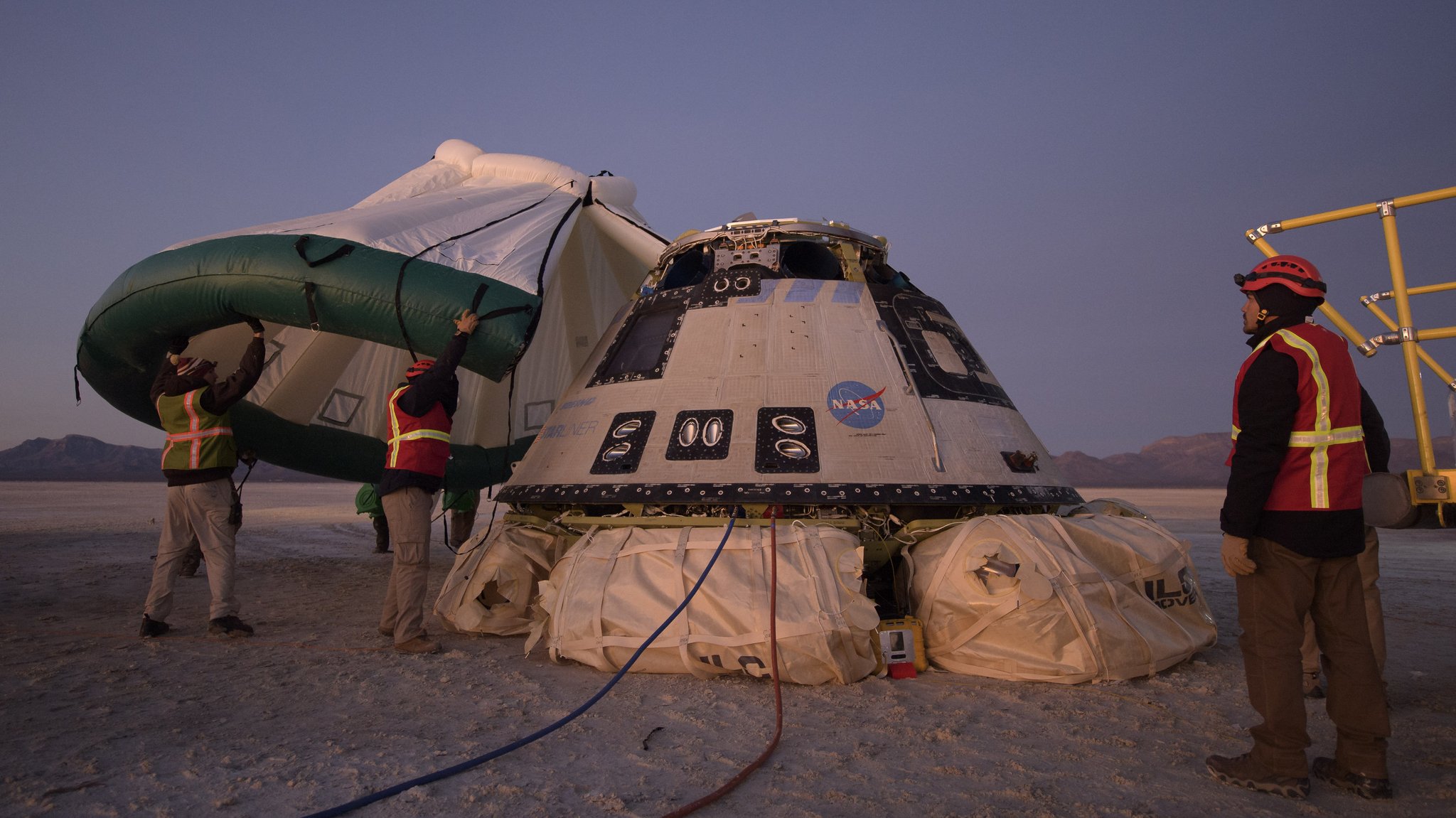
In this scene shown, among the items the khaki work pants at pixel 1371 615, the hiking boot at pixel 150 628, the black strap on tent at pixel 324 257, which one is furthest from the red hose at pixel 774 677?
the hiking boot at pixel 150 628

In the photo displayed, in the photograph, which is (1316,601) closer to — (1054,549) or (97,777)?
(1054,549)

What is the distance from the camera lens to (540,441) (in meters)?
5.84

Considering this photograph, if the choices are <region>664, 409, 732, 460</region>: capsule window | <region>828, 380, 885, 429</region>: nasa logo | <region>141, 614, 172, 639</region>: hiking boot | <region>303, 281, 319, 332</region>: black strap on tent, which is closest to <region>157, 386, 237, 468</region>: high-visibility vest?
<region>303, 281, 319, 332</region>: black strap on tent

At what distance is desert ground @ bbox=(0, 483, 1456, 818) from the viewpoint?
254cm

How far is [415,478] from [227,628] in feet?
5.56

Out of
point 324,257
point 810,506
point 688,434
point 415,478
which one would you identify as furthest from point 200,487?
point 810,506

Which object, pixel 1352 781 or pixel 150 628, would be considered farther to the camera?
pixel 150 628

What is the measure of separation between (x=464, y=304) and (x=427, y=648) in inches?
84.3

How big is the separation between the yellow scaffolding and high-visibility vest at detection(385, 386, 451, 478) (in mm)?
4627

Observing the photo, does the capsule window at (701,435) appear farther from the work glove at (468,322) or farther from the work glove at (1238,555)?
the work glove at (1238,555)

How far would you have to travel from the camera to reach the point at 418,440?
493 centimetres

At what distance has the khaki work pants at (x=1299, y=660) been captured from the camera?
2648 millimetres

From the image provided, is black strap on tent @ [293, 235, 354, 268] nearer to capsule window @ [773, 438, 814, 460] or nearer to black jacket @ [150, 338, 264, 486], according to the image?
black jacket @ [150, 338, 264, 486]

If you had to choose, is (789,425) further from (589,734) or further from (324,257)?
(324,257)
